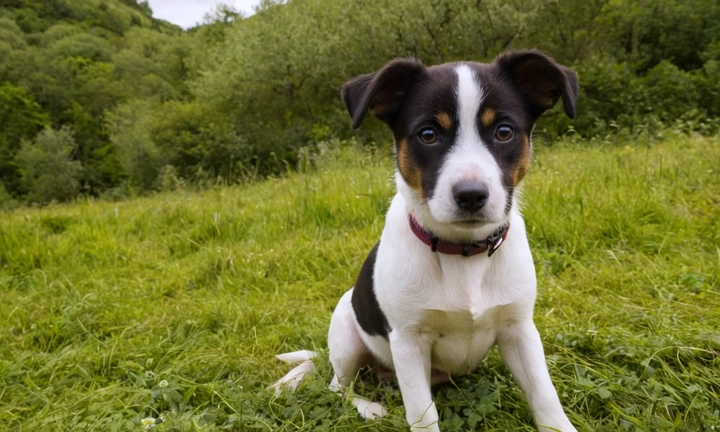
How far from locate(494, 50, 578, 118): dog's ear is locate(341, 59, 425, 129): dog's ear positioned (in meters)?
0.39

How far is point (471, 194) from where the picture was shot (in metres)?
1.80

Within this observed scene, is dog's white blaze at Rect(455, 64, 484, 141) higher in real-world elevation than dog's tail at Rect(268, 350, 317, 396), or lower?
higher

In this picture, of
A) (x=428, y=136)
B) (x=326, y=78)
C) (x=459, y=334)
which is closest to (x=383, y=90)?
(x=428, y=136)

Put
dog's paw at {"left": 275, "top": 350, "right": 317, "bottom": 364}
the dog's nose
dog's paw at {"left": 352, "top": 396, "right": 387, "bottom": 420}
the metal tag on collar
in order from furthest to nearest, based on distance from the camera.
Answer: dog's paw at {"left": 275, "top": 350, "right": 317, "bottom": 364}
dog's paw at {"left": 352, "top": 396, "right": 387, "bottom": 420}
the metal tag on collar
the dog's nose

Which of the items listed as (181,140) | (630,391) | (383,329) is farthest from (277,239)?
(181,140)

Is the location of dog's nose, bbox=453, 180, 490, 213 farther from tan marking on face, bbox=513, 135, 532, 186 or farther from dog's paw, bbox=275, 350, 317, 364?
dog's paw, bbox=275, 350, 317, 364

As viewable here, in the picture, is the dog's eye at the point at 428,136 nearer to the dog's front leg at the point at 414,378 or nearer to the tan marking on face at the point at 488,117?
the tan marking on face at the point at 488,117

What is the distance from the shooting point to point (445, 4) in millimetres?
23031

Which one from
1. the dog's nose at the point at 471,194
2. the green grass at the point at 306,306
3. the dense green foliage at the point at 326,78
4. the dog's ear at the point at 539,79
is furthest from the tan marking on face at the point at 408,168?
the dense green foliage at the point at 326,78

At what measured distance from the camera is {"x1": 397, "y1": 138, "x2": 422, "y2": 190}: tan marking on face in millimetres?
2100

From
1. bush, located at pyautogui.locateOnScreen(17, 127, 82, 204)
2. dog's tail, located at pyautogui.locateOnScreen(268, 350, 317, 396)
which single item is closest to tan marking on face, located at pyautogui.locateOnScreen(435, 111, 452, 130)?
dog's tail, located at pyautogui.locateOnScreen(268, 350, 317, 396)

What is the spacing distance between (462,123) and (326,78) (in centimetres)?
2651

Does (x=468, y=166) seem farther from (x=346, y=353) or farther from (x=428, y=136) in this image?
(x=346, y=353)

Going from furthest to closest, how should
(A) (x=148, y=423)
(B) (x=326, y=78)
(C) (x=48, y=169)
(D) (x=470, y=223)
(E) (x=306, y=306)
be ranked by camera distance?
1. (C) (x=48, y=169)
2. (B) (x=326, y=78)
3. (E) (x=306, y=306)
4. (A) (x=148, y=423)
5. (D) (x=470, y=223)
